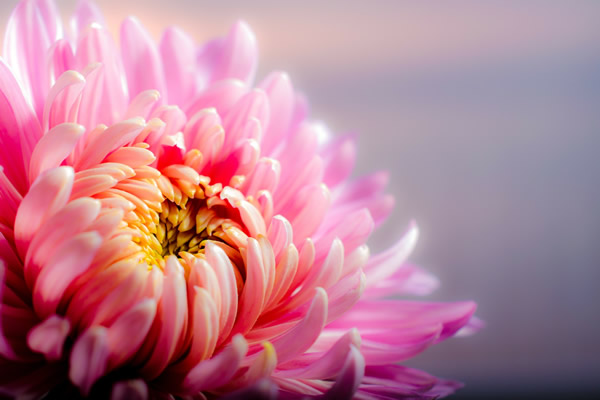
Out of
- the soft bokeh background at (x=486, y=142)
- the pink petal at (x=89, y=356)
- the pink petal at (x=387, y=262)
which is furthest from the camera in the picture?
the soft bokeh background at (x=486, y=142)

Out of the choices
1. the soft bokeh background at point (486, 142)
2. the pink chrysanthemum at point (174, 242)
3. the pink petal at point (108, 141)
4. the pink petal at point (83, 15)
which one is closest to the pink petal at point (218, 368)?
the pink chrysanthemum at point (174, 242)

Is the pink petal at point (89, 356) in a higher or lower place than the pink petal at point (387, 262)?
lower

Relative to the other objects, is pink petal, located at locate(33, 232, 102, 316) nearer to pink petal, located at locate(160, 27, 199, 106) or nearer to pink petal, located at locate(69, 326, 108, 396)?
pink petal, located at locate(69, 326, 108, 396)

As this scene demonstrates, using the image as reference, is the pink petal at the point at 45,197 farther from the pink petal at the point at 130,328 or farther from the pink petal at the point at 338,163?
the pink petal at the point at 338,163

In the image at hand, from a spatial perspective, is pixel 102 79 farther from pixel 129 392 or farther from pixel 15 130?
pixel 129 392

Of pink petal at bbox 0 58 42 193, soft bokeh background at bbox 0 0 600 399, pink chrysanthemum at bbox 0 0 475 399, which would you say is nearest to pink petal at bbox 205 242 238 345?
pink chrysanthemum at bbox 0 0 475 399
